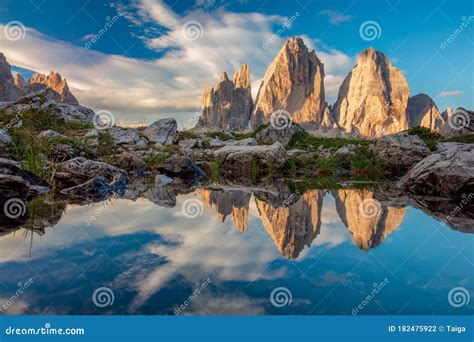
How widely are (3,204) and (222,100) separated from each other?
156 m

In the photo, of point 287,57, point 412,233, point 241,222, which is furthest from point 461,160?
point 287,57

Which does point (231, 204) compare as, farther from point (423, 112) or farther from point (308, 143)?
point (423, 112)

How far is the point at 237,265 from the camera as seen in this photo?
3.26m

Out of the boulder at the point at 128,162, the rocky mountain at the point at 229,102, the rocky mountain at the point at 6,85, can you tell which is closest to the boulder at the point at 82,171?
the boulder at the point at 128,162

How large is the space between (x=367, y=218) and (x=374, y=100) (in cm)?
15186

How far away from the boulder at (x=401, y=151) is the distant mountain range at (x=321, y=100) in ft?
418

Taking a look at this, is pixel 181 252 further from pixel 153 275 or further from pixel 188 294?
Answer: pixel 188 294

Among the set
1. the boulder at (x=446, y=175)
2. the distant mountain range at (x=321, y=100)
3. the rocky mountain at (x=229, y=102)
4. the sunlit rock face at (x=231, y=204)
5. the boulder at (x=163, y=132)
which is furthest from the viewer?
the rocky mountain at (x=229, y=102)

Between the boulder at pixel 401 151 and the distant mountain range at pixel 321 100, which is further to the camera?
the distant mountain range at pixel 321 100

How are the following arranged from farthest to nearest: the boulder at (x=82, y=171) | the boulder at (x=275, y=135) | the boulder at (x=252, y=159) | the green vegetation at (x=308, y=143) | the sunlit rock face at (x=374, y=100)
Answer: the sunlit rock face at (x=374, y=100)
the boulder at (x=275, y=135)
the green vegetation at (x=308, y=143)
the boulder at (x=252, y=159)
the boulder at (x=82, y=171)

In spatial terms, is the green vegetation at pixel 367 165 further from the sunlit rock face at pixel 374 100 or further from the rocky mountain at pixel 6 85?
the sunlit rock face at pixel 374 100

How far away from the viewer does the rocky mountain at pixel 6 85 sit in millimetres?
72188

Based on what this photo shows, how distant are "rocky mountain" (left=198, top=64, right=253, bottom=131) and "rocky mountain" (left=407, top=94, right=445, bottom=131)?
2695 inches

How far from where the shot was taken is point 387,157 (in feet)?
51.9
